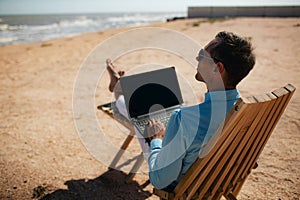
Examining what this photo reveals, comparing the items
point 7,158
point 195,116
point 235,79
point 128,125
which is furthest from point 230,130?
point 7,158

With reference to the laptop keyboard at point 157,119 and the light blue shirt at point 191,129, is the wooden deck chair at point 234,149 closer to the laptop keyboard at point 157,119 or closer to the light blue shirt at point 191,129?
the light blue shirt at point 191,129

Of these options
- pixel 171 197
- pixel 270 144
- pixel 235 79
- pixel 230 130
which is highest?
pixel 235 79

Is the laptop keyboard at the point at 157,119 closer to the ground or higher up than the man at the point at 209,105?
closer to the ground

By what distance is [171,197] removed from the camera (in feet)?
5.91

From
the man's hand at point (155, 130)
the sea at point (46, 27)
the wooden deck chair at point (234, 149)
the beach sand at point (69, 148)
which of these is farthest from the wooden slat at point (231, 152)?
the sea at point (46, 27)

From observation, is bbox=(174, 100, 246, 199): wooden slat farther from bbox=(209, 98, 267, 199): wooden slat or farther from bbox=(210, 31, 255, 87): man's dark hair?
bbox=(210, 31, 255, 87): man's dark hair

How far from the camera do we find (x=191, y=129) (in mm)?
1604

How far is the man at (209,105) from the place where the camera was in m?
1.57

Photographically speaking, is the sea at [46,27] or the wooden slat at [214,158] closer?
the wooden slat at [214,158]

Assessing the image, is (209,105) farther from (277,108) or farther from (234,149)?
(277,108)

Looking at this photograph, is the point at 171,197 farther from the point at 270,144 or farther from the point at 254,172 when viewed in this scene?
the point at 270,144

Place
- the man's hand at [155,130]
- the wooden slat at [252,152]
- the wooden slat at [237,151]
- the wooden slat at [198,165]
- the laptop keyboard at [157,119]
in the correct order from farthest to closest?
the laptop keyboard at [157,119], the man's hand at [155,130], the wooden slat at [252,152], the wooden slat at [237,151], the wooden slat at [198,165]

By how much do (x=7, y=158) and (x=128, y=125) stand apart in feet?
6.00

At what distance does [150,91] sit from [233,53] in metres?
1.38
